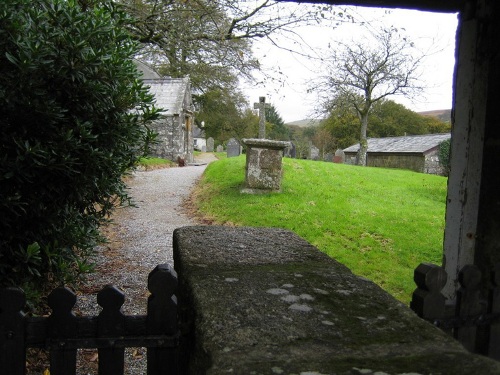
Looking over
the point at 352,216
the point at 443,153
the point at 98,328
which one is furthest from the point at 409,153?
the point at 98,328

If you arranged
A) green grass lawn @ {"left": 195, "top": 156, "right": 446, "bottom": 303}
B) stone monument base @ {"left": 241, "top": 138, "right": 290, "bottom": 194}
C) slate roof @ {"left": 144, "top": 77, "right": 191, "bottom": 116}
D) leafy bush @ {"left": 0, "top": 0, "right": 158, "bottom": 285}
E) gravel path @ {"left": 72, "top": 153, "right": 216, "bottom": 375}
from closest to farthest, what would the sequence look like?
leafy bush @ {"left": 0, "top": 0, "right": 158, "bottom": 285}, gravel path @ {"left": 72, "top": 153, "right": 216, "bottom": 375}, green grass lawn @ {"left": 195, "top": 156, "right": 446, "bottom": 303}, stone monument base @ {"left": 241, "top": 138, "right": 290, "bottom": 194}, slate roof @ {"left": 144, "top": 77, "right": 191, "bottom": 116}

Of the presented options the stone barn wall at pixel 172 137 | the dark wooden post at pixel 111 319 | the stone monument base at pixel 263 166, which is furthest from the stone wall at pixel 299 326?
the stone barn wall at pixel 172 137

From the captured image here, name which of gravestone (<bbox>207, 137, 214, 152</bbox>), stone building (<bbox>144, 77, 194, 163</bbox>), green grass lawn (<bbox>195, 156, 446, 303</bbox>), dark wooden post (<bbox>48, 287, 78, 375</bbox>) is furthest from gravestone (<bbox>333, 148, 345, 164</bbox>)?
dark wooden post (<bbox>48, 287, 78, 375</bbox>)

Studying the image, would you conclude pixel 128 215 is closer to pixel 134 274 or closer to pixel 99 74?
pixel 134 274

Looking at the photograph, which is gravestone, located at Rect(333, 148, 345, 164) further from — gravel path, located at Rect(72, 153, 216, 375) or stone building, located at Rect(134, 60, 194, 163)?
gravel path, located at Rect(72, 153, 216, 375)

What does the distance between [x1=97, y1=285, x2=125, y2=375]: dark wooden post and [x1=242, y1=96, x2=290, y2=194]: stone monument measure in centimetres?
933

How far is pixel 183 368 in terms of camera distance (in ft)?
6.01

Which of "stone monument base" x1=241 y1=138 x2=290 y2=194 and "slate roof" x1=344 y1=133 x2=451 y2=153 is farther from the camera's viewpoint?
"slate roof" x1=344 y1=133 x2=451 y2=153

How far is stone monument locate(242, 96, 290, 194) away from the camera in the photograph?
10.9 meters

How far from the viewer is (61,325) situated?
162cm

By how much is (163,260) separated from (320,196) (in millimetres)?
5846

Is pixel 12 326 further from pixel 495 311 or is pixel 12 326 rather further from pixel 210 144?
pixel 210 144

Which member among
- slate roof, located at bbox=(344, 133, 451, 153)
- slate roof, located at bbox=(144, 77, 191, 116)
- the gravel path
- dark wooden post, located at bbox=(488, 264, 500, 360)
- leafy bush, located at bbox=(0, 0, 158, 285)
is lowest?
the gravel path

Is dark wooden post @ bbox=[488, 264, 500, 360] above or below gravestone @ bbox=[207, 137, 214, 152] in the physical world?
below
